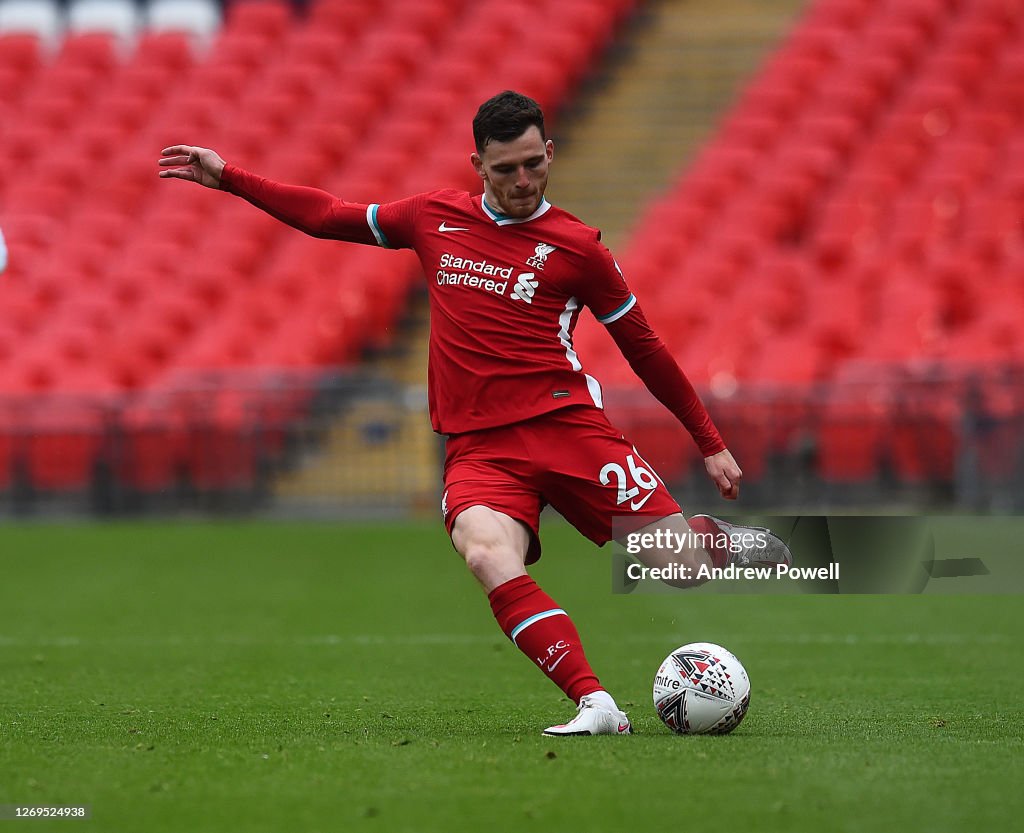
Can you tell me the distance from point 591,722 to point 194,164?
2403 millimetres

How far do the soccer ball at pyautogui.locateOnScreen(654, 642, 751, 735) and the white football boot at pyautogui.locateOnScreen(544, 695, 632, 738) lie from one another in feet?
0.74

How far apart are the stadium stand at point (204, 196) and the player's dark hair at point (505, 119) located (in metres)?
10.9

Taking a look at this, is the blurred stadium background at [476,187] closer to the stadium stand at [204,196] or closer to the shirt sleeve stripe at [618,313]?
the stadium stand at [204,196]

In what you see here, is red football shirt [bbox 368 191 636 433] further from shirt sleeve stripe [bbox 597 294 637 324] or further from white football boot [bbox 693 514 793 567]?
white football boot [bbox 693 514 793 567]

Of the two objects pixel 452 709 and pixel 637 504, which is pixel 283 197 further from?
pixel 452 709

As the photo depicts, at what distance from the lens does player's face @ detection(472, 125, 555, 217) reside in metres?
5.59

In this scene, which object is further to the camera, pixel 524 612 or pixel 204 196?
pixel 204 196

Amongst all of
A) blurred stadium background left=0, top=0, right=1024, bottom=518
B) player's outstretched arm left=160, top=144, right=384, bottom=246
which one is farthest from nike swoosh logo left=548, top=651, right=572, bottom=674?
blurred stadium background left=0, top=0, right=1024, bottom=518

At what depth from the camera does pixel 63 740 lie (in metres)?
5.50

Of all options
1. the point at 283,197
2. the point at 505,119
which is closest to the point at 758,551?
the point at 505,119

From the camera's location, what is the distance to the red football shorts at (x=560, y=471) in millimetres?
5785

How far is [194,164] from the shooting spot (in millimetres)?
6148

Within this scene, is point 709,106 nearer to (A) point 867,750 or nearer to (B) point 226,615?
(B) point 226,615

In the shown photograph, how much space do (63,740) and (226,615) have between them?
170 inches
